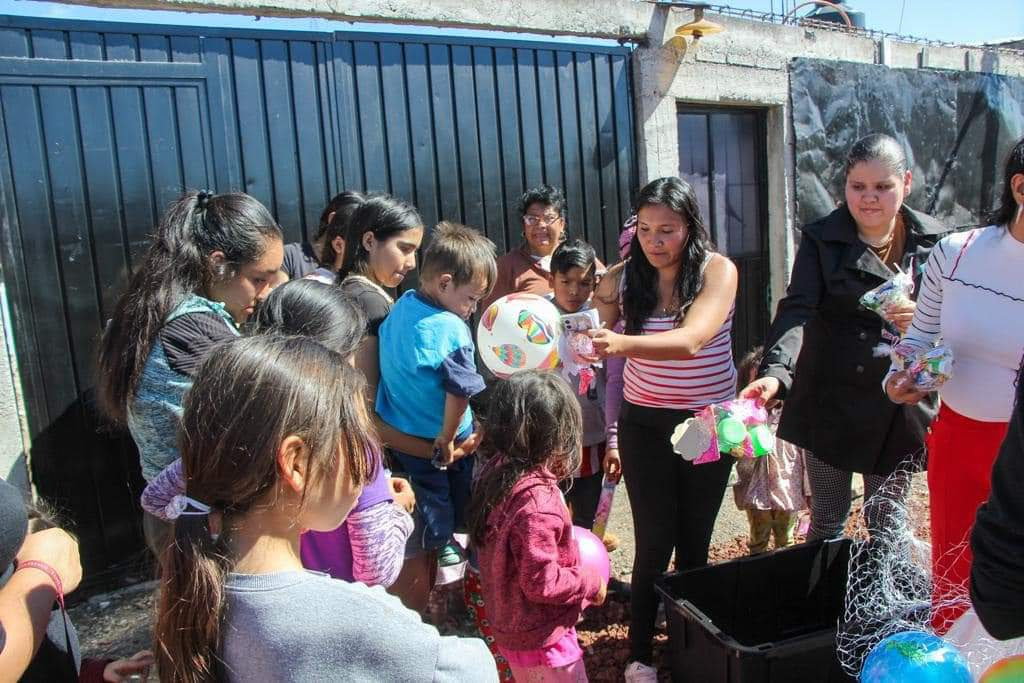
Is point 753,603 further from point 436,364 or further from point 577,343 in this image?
point 436,364

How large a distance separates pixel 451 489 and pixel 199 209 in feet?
4.39

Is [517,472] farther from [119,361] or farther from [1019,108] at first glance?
[1019,108]

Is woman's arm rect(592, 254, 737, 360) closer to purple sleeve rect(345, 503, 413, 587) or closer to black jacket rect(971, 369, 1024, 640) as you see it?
purple sleeve rect(345, 503, 413, 587)

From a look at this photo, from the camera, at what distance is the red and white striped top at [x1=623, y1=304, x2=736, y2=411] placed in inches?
110

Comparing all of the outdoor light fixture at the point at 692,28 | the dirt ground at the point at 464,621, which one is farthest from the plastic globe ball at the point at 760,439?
the outdoor light fixture at the point at 692,28

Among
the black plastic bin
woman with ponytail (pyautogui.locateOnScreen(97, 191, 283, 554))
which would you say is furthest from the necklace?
woman with ponytail (pyautogui.locateOnScreen(97, 191, 283, 554))

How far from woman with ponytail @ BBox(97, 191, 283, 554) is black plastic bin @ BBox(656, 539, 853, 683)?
1650 mm

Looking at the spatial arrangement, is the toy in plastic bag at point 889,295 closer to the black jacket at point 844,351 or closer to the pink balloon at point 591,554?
the black jacket at point 844,351

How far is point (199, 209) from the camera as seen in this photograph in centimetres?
235

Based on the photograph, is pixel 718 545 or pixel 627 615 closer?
pixel 627 615

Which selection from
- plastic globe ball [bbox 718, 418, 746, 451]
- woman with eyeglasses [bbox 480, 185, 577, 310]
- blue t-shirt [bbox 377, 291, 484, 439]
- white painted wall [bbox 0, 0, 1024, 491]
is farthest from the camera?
woman with eyeglasses [bbox 480, 185, 577, 310]

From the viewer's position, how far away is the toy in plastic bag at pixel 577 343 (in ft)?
8.84

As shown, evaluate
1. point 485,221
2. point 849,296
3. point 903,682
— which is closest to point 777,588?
point 849,296

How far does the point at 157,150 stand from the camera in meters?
3.74
